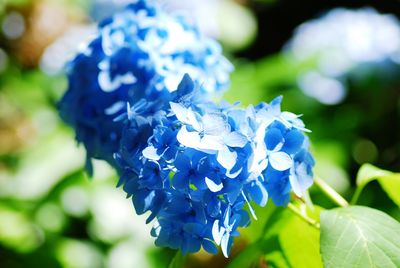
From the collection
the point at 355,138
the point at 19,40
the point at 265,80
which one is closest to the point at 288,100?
the point at 265,80

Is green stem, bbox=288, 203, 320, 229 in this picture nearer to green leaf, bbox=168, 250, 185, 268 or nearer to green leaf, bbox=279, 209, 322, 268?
green leaf, bbox=279, 209, 322, 268

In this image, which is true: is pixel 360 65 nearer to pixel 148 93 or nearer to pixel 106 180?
pixel 106 180

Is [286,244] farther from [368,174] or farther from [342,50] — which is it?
[342,50]

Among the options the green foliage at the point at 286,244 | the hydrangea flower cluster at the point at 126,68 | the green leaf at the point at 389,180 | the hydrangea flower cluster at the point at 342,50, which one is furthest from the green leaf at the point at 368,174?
the hydrangea flower cluster at the point at 342,50

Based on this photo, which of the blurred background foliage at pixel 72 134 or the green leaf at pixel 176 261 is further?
the blurred background foliage at pixel 72 134

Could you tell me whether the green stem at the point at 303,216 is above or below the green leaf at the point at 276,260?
above

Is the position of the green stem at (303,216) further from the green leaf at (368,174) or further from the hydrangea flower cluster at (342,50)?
the hydrangea flower cluster at (342,50)
